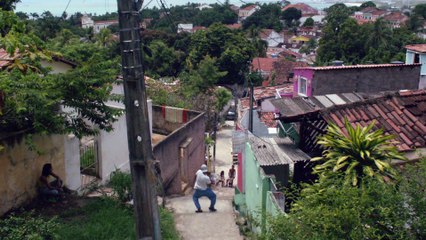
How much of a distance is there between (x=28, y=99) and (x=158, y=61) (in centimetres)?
3584

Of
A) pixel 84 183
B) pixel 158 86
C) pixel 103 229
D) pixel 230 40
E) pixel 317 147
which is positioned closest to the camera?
pixel 103 229

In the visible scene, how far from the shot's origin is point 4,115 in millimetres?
8867

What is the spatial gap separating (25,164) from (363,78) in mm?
11430

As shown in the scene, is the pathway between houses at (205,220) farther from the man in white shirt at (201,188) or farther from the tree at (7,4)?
the tree at (7,4)

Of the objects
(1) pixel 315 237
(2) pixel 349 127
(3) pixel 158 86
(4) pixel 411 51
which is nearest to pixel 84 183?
(2) pixel 349 127

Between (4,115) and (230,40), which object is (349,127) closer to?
(4,115)

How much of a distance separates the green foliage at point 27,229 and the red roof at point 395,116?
5.13 metres

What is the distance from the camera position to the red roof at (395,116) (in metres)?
9.05

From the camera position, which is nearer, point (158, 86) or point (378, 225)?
point (378, 225)

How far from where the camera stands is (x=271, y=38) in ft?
287

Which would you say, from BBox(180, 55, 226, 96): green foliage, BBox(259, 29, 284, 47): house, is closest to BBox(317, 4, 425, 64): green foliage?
BBox(180, 55, 226, 96): green foliage

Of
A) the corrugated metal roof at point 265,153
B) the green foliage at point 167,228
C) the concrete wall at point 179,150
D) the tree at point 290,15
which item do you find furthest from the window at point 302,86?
the tree at point 290,15

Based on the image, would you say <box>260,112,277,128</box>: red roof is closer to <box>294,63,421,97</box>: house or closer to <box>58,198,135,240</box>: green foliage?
<box>294,63,421,97</box>: house

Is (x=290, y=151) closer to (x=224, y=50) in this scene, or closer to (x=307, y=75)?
(x=307, y=75)
